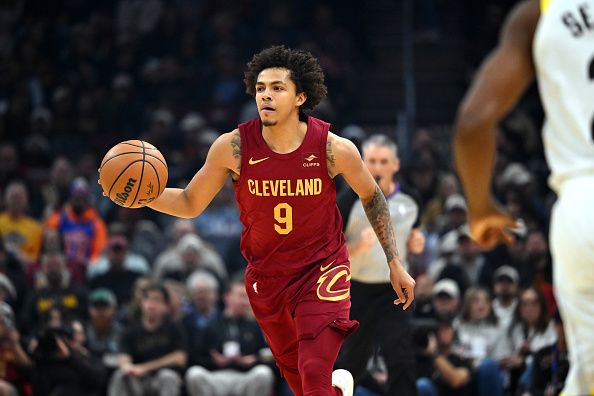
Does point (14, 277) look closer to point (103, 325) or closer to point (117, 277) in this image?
point (117, 277)

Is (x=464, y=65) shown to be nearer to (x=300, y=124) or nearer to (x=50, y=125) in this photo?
(x=50, y=125)

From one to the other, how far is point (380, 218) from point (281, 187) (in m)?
0.63

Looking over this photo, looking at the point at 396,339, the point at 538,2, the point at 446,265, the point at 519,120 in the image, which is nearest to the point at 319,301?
the point at 396,339

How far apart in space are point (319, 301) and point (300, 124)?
1004mm

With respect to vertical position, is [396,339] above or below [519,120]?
below

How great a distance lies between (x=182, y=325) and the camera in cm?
1027

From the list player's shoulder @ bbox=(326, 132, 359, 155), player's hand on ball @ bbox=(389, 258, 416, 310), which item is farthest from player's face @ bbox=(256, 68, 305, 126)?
player's hand on ball @ bbox=(389, 258, 416, 310)

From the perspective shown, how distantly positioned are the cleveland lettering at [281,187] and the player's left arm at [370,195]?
6.8 inches

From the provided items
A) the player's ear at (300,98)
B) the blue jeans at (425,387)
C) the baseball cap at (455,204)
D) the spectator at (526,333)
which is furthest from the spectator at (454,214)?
the player's ear at (300,98)

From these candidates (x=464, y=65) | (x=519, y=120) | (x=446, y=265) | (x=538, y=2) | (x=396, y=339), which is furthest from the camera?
(x=464, y=65)

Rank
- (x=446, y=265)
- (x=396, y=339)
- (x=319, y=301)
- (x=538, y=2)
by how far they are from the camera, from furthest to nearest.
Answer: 1. (x=446, y=265)
2. (x=396, y=339)
3. (x=319, y=301)
4. (x=538, y=2)

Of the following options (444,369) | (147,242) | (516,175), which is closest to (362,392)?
(444,369)

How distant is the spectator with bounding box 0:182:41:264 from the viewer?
12.1m

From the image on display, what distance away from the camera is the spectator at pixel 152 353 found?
31.9 ft
